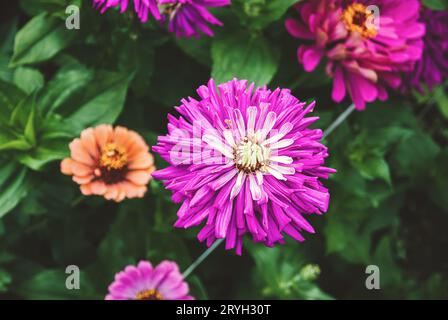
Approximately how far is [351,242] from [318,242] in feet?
0.24

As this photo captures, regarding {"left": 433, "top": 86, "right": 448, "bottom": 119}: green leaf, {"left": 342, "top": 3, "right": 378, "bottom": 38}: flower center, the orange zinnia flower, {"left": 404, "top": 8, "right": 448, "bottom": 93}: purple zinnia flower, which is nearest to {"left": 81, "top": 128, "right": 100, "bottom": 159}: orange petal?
the orange zinnia flower

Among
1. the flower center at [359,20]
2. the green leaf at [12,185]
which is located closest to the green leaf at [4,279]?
the green leaf at [12,185]

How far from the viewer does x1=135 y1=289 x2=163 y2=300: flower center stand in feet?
2.84

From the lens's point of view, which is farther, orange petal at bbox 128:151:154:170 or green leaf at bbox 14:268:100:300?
green leaf at bbox 14:268:100:300

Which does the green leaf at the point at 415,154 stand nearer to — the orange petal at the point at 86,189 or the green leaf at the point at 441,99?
the green leaf at the point at 441,99

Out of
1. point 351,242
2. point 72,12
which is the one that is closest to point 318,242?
point 351,242

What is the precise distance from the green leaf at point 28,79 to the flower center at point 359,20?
1.71 ft

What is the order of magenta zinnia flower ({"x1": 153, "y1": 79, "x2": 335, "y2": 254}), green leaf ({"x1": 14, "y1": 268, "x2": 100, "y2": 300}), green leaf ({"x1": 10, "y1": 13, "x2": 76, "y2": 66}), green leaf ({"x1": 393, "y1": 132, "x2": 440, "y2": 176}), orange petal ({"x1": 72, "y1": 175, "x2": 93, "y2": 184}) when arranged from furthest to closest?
green leaf ({"x1": 393, "y1": 132, "x2": 440, "y2": 176}), green leaf ({"x1": 14, "y1": 268, "x2": 100, "y2": 300}), green leaf ({"x1": 10, "y1": 13, "x2": 76, "y2": 66}), orange petal ({"x1": 72, "y1": 175, "x2": 93, "y2": 184}), magenta zinnia flower ({"x1": 153, "y1": 79, "x2": 335, "y2": 254})

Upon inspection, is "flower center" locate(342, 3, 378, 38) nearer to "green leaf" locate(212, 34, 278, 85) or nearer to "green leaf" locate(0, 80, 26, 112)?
"green leaf" locate(212, 34, 278, 85)

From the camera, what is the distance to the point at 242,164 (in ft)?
2.02

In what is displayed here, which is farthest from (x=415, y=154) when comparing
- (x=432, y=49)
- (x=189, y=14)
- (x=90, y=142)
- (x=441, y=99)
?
(x=90, y=142)

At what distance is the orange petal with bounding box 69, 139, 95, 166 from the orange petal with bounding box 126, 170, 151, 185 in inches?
2.7

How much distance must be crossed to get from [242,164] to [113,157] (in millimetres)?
288

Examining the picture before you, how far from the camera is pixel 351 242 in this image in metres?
1.16
